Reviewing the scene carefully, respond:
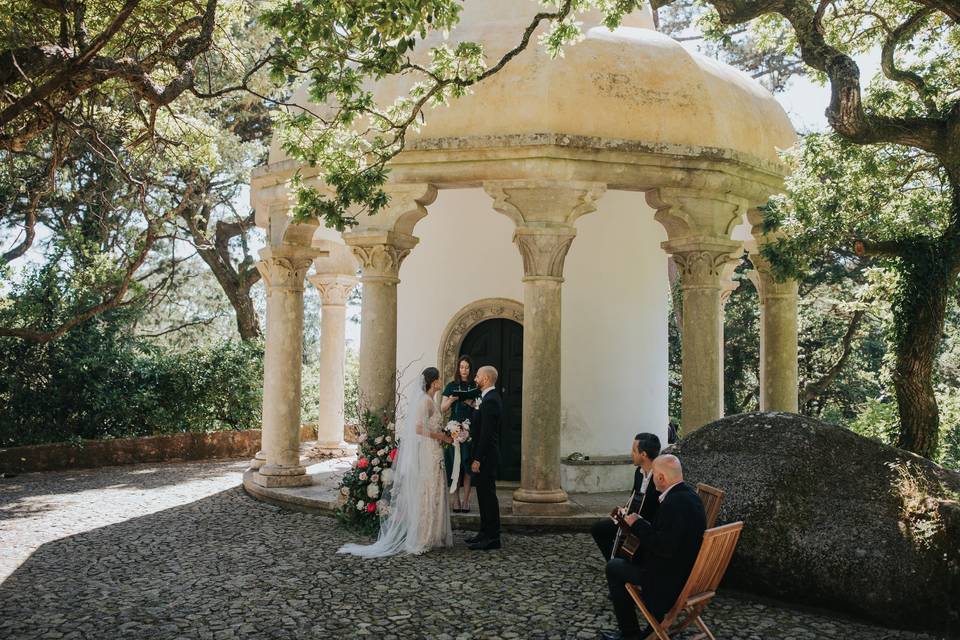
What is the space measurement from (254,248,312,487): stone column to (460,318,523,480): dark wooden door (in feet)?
7.67

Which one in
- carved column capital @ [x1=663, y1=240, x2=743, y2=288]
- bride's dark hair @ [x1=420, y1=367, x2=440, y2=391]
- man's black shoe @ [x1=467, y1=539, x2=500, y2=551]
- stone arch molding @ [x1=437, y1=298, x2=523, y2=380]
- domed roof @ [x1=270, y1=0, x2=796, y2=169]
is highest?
domed roof @ [x1=270, y1=0, x2=796, y2=169]

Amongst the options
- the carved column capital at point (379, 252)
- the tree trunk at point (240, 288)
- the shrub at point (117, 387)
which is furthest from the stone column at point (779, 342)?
the tree trunk at point (240, 288)

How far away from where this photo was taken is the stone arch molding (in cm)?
1124

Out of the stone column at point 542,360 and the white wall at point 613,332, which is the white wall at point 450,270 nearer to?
the white wall at point 613,332

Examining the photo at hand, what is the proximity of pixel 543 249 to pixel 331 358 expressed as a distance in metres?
6.57

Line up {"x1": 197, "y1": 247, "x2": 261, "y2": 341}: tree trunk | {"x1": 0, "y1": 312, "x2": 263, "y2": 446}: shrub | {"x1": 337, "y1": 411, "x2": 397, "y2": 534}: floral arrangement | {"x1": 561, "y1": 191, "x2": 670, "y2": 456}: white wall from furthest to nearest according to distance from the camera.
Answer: {"x1": 197, "y1": 247, "x2": 261, "y2": 341}: tree trunk < {"x1": 0, "y1": 312, "x2": 263, "y2": 446}: shrub < {"x1": 561, "y1": 191, "x2": 670, "y2": 456}: white wall < {"x1": 337, "y1": 411, "x2": 397, "y2": 534}: floral arrangement

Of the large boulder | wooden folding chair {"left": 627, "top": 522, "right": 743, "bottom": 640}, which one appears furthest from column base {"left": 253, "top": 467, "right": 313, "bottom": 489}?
wooden folding chair {"left": 627, "top": 522, "right": 743, "bottom": 640}

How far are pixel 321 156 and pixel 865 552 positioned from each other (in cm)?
547

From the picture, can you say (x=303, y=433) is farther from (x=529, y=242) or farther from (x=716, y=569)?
(x=716, y=569)

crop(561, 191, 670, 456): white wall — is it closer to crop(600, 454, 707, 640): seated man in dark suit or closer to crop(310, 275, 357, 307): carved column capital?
crop(310, 275, 357, 307): carved column capital

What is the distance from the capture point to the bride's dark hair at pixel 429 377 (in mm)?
7980

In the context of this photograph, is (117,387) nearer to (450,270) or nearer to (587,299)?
(450,270)

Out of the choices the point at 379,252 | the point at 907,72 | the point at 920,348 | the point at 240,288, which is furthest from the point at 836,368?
the point at 379,252

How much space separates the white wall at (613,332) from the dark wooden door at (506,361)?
2.23 ft
